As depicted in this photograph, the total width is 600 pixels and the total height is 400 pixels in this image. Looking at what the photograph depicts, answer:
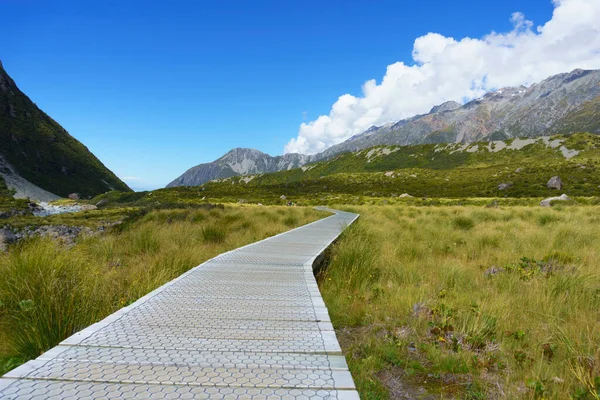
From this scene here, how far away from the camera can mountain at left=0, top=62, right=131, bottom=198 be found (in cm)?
11125

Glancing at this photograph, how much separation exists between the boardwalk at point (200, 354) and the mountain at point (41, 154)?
120m

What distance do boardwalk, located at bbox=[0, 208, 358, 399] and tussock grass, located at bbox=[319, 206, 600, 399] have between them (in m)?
0.89

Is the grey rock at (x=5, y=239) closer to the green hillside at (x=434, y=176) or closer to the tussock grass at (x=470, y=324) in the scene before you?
the tussock grass at (x=470, y=324)

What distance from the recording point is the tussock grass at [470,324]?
3141 millimetres

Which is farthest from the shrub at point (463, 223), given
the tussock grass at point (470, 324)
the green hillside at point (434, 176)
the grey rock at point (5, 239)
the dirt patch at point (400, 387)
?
the green hillside at point (434, 176)

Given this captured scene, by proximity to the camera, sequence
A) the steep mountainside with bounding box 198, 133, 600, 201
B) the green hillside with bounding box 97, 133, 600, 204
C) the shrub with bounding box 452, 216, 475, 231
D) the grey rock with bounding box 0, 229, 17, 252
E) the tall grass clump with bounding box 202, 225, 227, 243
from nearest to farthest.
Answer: the grey rock with bounding box 0, 229, 17, 252, the tall grass clump with bounding box 202, 225, 227, 243, the shrub with bounding box 452, 216, 475, 231, the green hillside with bounding box 97, 133, 600, 204, the steep mountainside with bounding box 198, 133, 600, 201

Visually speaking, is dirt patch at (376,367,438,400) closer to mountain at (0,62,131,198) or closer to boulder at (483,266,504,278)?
boulder at (483,266,504,278)

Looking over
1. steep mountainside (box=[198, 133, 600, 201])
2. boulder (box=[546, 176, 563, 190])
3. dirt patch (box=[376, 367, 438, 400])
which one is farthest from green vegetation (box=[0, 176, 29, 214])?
boulder (box=[546, 176, 563, 190])

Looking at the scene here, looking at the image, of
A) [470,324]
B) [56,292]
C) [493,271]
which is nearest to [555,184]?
[493,271]

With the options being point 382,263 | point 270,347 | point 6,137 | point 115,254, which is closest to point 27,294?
point 270,347

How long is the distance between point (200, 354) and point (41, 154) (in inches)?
6060

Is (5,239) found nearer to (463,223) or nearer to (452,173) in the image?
(463,223)

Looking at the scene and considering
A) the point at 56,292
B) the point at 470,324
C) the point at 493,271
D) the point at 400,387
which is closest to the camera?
the point at 400,387

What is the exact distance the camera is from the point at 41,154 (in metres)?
123
